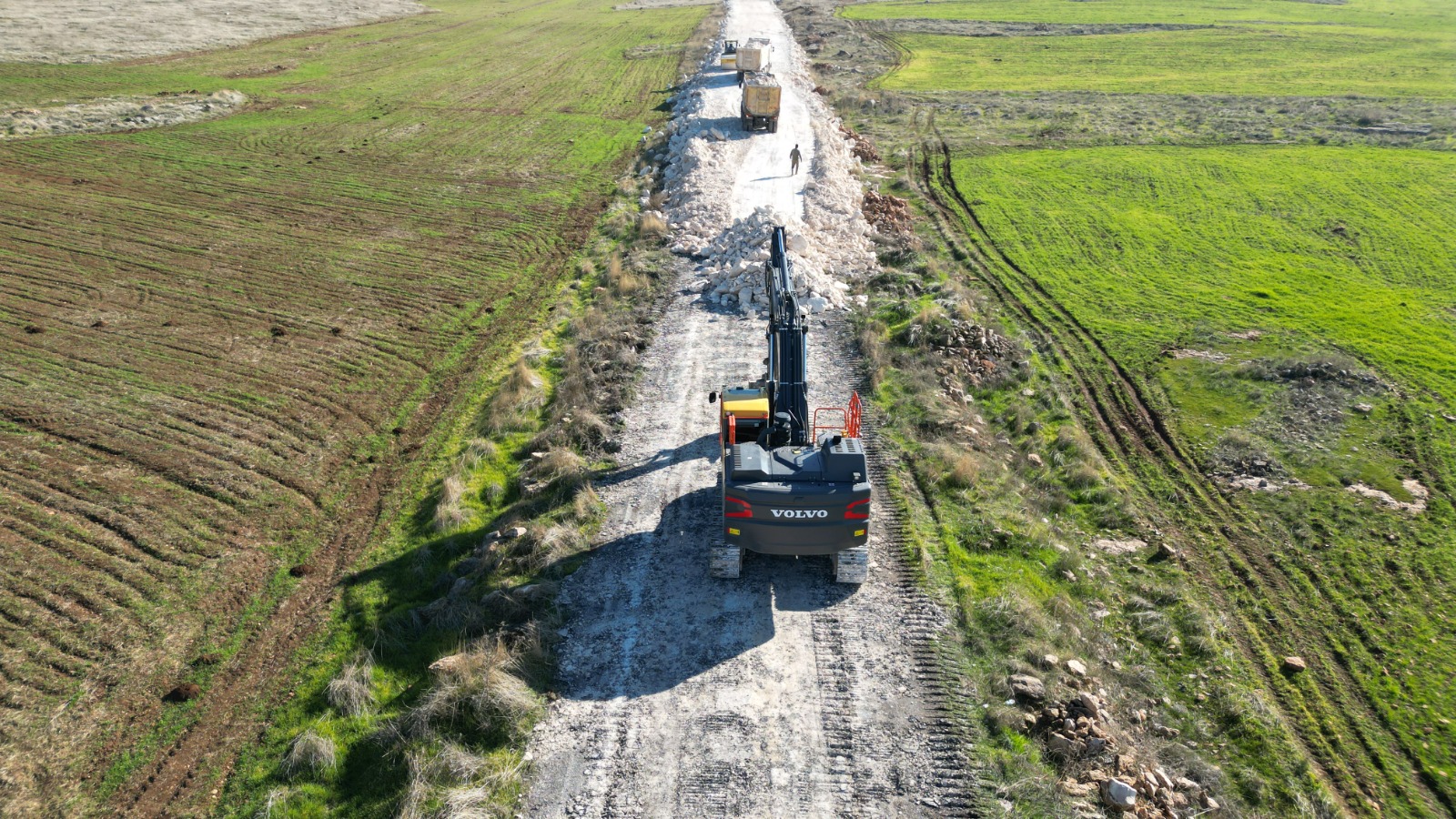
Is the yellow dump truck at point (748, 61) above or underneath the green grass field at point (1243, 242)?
above

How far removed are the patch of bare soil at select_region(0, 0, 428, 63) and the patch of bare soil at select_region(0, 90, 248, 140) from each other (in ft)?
51.3

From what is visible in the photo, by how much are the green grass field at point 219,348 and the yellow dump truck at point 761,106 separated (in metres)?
7.03

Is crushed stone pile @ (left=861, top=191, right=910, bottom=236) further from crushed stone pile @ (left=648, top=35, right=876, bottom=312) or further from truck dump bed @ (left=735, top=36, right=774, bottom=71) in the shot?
truck dump bed @ (left=735, top=36, right=774, bottom=71)

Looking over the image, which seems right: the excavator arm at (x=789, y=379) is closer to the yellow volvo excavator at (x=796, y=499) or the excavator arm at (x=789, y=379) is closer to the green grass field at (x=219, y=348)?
the yellow volvo excavator at (x=796, y=499)

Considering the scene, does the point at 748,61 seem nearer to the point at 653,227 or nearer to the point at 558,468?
the point at 653,227

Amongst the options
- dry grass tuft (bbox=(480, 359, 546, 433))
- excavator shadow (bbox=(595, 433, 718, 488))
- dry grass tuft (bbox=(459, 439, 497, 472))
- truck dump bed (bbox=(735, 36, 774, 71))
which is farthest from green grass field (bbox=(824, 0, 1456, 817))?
dry grass tuft (bbox=(459, 439, 497, 472))

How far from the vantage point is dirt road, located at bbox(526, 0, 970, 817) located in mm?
11188

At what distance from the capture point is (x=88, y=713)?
13.3 m

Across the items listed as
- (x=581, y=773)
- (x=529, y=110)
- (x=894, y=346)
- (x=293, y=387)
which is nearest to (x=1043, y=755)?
(x=581, y=773)

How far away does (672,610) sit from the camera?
14.3 metres

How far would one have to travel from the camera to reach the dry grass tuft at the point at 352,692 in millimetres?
13008

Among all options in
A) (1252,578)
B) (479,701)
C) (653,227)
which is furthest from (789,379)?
(653,227)

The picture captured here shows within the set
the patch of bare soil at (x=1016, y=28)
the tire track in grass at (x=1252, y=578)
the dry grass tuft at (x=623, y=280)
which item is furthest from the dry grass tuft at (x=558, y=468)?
the patch of bare soil at (x=1016, y=28)

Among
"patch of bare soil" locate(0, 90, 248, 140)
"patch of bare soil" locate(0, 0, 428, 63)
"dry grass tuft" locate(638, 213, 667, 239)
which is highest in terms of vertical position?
"patch of bare soil" locate(0, 0, 428, 63)
